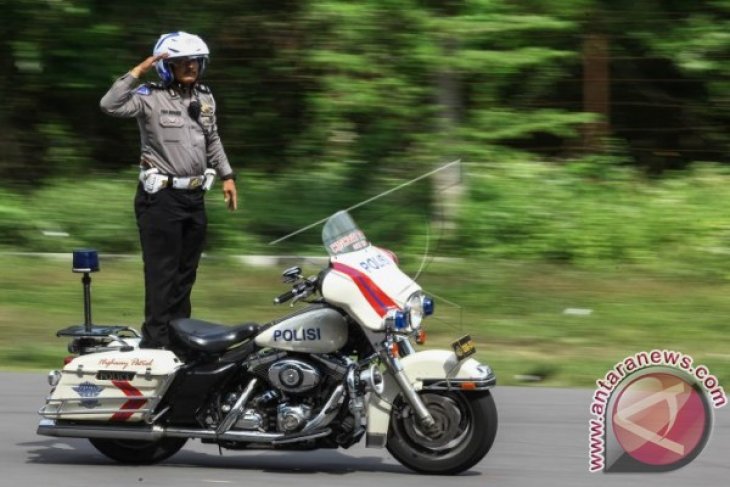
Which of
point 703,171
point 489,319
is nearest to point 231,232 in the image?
point 489,319

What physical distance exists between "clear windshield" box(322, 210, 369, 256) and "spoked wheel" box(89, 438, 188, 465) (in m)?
1.20

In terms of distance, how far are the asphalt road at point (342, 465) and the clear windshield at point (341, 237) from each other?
40.9 inches

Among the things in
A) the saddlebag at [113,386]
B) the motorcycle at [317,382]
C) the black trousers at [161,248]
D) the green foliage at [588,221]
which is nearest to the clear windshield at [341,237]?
the motorcycle at [317,382]

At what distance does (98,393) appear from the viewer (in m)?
6.65

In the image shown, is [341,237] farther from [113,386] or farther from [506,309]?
[506,309]

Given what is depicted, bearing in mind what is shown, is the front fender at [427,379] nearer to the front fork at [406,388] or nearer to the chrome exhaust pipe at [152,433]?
the front fork at [406,388]

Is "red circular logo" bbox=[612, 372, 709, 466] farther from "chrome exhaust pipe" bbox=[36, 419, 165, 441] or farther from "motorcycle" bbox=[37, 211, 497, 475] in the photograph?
"chrome exhaust pipe" bbox=[36, 419, 165, 441]

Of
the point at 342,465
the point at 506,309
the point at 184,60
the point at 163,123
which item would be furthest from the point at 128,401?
the point at 506,309

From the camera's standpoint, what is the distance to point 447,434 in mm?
6414

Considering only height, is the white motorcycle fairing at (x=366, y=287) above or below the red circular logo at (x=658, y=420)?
above

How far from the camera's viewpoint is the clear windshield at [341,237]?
21.3 feet

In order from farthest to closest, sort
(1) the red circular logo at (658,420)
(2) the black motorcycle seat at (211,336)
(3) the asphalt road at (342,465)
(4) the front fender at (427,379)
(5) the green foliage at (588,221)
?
1. (5) the green foliage at (588,221)
2. (1) the red circular logo at (658,420)
3. (2) the black motorcycle seat at (211,336)
4. (3) the asphalt road at (342,465)
5. (4) the front fender at (427,379)

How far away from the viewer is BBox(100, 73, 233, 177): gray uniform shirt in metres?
7.20

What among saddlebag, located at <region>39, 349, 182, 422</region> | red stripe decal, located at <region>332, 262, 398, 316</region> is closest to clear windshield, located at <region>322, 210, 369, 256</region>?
red stripe decal, located at <region>332, 262, 398, 316</region>
